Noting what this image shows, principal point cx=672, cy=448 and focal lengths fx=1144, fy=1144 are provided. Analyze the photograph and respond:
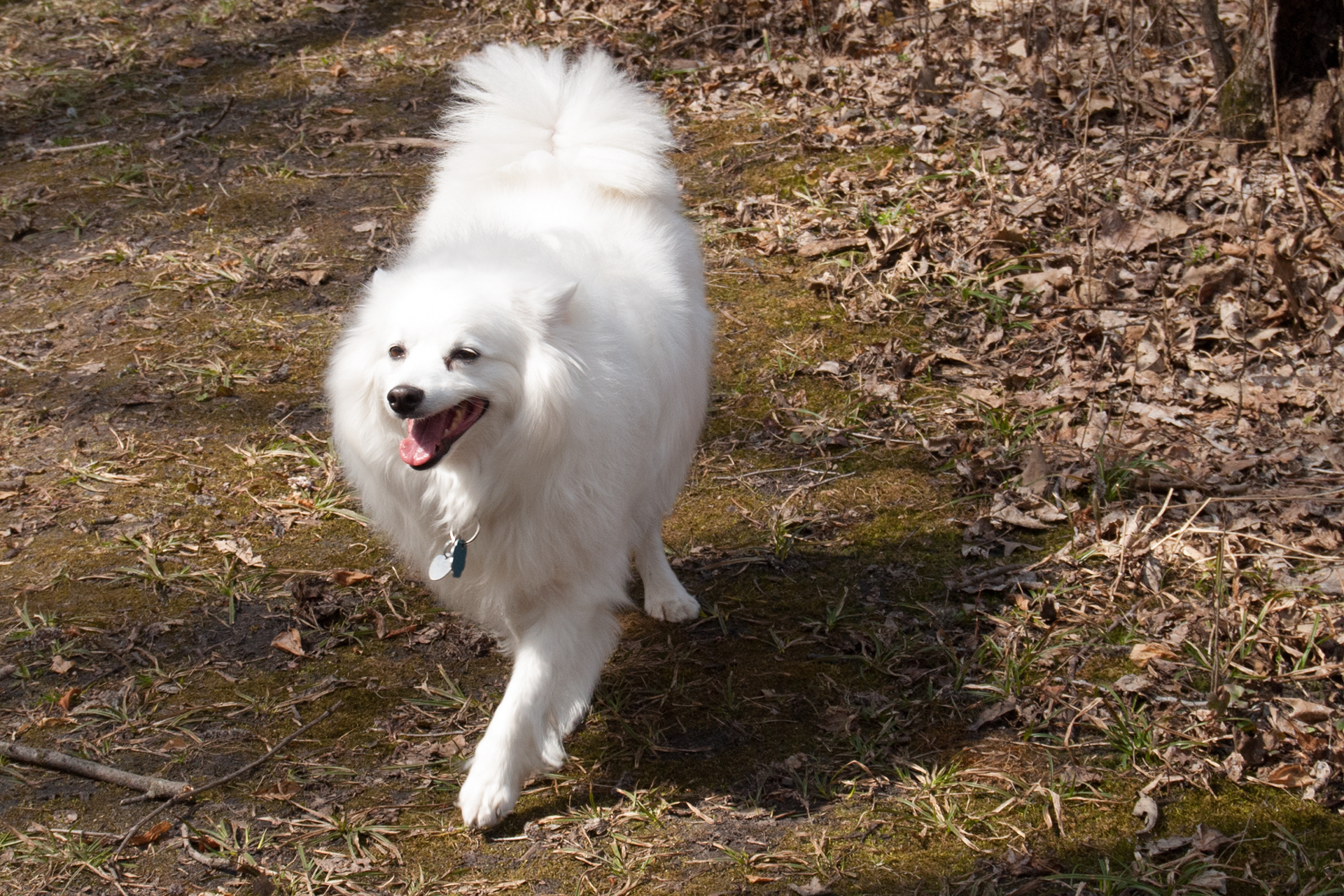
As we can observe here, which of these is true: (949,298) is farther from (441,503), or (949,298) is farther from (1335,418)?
(441,503)

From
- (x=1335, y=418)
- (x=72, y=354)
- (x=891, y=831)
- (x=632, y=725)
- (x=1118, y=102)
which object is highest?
(x=1118, y=102)

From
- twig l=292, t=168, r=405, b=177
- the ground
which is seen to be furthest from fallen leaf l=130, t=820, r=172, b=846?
twig l=292, t=168, r=405, b=177

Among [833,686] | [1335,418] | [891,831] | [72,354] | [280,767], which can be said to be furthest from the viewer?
[72,354]

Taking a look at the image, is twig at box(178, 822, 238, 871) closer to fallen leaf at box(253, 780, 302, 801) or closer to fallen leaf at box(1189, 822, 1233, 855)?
fallen leaf at box(253, 780, 302, 801)

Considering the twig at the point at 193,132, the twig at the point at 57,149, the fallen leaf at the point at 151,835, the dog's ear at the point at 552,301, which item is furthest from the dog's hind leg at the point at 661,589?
the twig at the point at 57,149

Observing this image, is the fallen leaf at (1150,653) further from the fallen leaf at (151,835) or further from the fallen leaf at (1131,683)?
the fallen leaf at (151,835)

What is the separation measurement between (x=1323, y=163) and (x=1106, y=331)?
135 centimetres

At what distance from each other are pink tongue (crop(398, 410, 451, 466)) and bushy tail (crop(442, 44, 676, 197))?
1.04 meters

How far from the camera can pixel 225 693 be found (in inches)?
123

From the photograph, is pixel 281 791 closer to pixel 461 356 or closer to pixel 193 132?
pixel 461 356

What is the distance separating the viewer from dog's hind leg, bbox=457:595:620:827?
104 inches

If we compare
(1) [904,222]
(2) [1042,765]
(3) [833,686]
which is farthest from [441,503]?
(1) [904,222]

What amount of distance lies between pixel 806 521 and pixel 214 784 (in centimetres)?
193

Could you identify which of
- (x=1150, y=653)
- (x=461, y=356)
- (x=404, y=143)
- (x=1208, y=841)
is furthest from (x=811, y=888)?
(x=404, y=143)
